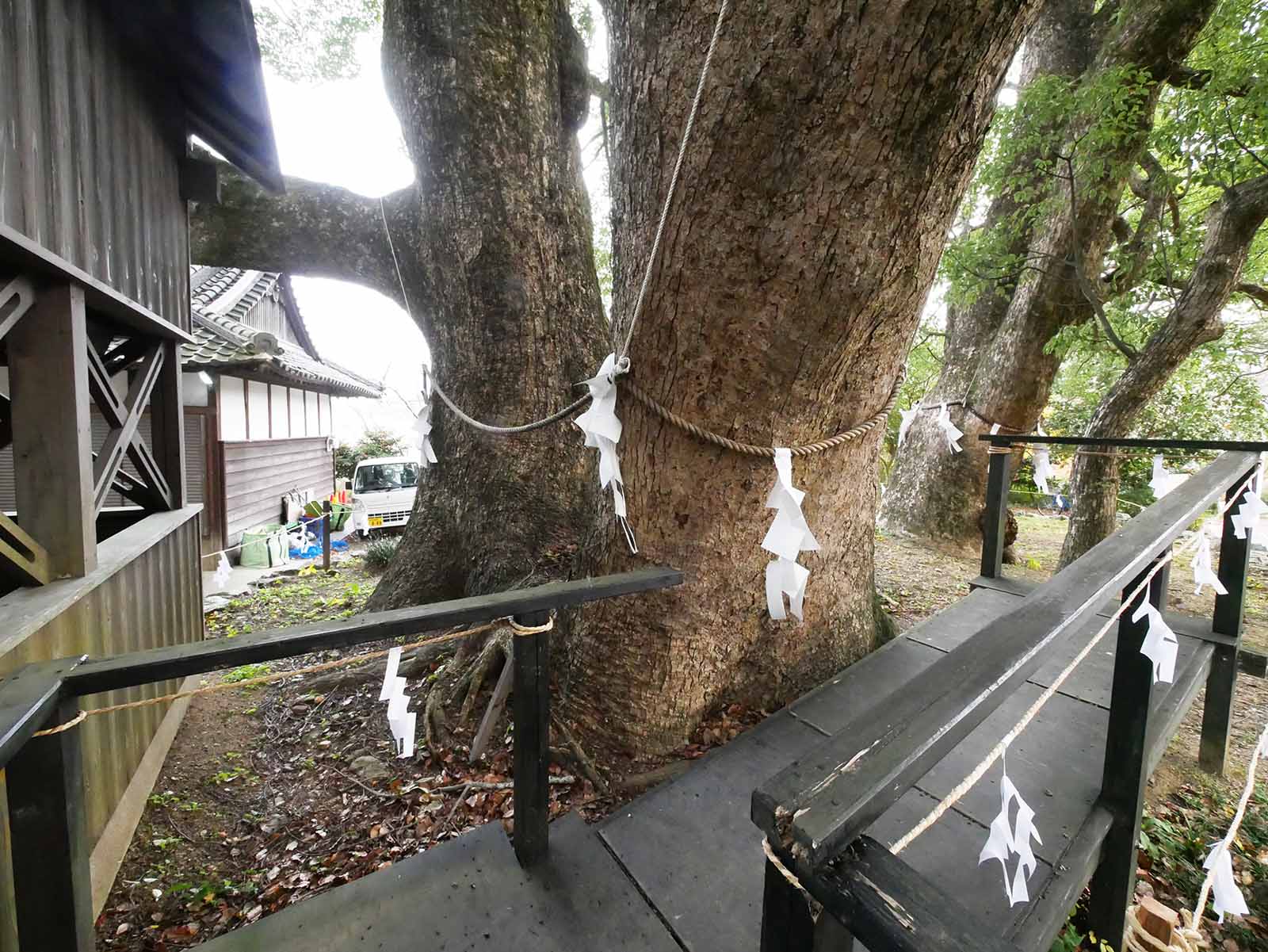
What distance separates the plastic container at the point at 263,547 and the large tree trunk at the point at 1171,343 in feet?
A: 33.4

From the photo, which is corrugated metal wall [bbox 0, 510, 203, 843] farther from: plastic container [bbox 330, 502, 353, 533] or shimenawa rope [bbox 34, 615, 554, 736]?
plastic container [bbox 330, 502, 353, 533]

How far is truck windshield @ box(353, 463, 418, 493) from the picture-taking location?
34.4ft

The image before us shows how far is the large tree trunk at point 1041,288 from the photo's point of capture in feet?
14.1

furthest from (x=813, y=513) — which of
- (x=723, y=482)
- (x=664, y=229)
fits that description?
(x=664, y=229)

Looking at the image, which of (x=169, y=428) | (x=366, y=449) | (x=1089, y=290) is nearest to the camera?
(x=169, y=428)

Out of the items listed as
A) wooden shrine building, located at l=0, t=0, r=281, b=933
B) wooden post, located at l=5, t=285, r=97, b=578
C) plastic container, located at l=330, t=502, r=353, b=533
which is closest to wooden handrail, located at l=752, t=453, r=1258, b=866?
wooden shrine building, located at l=0, t=0, r=281, b=933

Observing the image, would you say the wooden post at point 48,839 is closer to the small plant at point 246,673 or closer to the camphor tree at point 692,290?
the camphor tree at point 692,290

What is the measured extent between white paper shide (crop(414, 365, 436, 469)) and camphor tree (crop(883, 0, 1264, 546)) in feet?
16.1

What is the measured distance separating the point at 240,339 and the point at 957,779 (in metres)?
8.54

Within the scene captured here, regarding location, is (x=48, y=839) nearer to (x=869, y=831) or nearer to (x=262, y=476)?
(x=869, y=831)

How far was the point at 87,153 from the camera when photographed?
2547 mm

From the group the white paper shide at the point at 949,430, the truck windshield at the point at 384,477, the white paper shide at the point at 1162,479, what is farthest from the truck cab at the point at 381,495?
the white paper shide at the point at 1162,479

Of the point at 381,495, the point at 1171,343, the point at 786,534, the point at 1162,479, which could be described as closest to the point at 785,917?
the point at 786,534

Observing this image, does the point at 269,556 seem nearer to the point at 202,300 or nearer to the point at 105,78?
the point at 202,300
